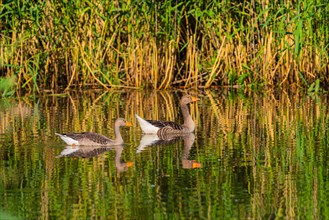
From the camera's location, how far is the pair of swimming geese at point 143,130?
12.1m

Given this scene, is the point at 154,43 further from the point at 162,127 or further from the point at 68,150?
the point at 68,150

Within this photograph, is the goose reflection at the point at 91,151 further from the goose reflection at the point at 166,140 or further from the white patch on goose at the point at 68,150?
the goose reflection at the point at 166,140

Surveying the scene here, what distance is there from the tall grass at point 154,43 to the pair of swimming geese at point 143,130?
3.79m

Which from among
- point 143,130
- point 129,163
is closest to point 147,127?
point 143,130

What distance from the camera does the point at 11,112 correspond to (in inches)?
614

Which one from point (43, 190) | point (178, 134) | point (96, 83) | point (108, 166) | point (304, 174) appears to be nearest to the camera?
point (43, 190)

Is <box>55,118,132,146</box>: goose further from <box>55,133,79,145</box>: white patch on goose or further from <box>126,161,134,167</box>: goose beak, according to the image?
<box>126,161,134,167</box>: goose beak

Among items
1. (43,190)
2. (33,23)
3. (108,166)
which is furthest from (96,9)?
(43,190)

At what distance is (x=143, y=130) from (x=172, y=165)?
2.77 m

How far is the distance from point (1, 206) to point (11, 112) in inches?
279

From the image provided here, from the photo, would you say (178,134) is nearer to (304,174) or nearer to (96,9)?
(304,174)

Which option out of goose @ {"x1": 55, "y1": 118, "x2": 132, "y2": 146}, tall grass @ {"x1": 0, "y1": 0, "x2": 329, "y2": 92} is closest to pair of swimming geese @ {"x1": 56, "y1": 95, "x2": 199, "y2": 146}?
goose @ {"x1": 55, "y1": 118, "x2": 132, "y2": 146}

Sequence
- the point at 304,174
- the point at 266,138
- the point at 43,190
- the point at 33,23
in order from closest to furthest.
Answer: the point at 43,190 → the point at 304,174 → the point at 266,138 → the point at 33,23

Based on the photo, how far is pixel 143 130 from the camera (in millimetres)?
13328
